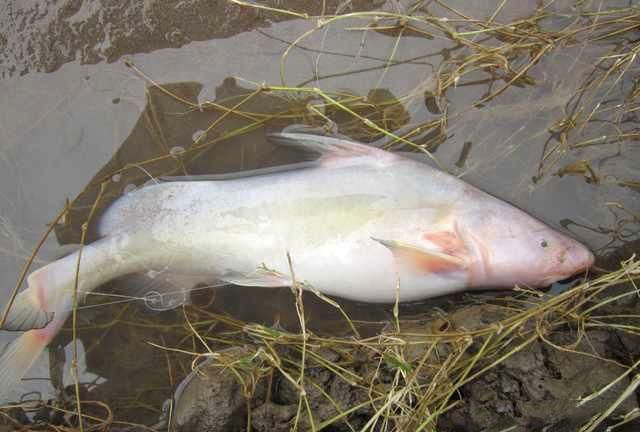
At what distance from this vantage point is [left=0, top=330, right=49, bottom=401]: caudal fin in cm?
331

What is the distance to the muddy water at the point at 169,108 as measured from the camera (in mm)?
3492

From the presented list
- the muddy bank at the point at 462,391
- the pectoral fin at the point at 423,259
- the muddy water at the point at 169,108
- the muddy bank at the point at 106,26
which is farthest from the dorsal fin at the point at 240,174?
the muddy bank at the point at 462,391

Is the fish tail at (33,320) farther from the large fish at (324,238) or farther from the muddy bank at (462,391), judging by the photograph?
the muddy bank at (462,391)

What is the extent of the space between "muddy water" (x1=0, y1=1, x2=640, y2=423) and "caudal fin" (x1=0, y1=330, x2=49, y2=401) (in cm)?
18

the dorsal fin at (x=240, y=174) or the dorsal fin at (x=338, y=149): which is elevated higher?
the dorsal fin at (x=338, y=149)

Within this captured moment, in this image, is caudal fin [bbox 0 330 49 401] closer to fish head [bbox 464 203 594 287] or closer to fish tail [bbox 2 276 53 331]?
fish tail [bbox 2 276 53 331]

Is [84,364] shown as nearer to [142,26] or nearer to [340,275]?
[340,275]

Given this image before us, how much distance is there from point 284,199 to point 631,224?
2149mm

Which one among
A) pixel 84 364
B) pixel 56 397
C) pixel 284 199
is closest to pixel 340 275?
pixel 284 199

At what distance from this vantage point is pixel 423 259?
3.13 meters

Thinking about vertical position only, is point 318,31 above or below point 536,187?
above

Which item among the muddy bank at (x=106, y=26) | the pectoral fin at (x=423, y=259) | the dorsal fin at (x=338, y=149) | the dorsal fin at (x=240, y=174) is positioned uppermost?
the muddy bank at (x=106, y=26)

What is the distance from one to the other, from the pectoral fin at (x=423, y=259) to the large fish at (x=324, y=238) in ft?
0.04

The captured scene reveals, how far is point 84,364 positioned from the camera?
138 inches
